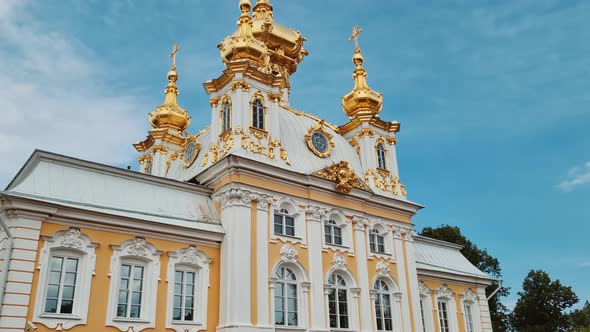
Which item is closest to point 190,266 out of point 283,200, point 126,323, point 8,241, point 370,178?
point 126,323

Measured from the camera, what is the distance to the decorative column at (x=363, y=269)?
2194 cm

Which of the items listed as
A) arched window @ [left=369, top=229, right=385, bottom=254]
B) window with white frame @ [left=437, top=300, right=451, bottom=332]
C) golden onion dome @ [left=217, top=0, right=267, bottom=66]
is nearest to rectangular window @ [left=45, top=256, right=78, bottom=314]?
golden onion dome @ [left=217, top=0, right=267, bottom=66]

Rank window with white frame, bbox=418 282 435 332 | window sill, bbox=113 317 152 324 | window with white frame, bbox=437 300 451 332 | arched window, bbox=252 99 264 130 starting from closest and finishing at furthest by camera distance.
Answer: window sill, bbox=113 317 152 324 → arched window, bbox=252 99 264 130 → window with white frame, bbox=418 282 435 332 → window with white frame, bbox=437 300 451 332

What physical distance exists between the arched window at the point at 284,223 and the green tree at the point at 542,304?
97.1 ft

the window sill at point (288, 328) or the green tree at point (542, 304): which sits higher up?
the green tree at point (542, 304)

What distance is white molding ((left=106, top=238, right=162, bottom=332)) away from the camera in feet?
54.0

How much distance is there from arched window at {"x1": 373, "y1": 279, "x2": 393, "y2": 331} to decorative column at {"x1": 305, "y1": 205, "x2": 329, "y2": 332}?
3120 mm

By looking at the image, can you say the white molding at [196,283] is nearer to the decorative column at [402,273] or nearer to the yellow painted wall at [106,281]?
the yellow painted wall at [106,281]

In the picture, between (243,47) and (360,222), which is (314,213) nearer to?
(360,222)

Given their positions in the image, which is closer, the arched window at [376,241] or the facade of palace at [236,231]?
the facade of palace at [236,231]

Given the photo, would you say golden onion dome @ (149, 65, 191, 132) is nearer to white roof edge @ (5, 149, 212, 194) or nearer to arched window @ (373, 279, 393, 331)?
white roof edge @ (5, 149, 212, 194)

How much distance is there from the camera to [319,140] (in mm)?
24859

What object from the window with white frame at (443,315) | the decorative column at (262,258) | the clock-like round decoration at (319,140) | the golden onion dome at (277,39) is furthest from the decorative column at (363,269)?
the golden onion dome at (277,39)

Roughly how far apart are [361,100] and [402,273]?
886 centimetres
